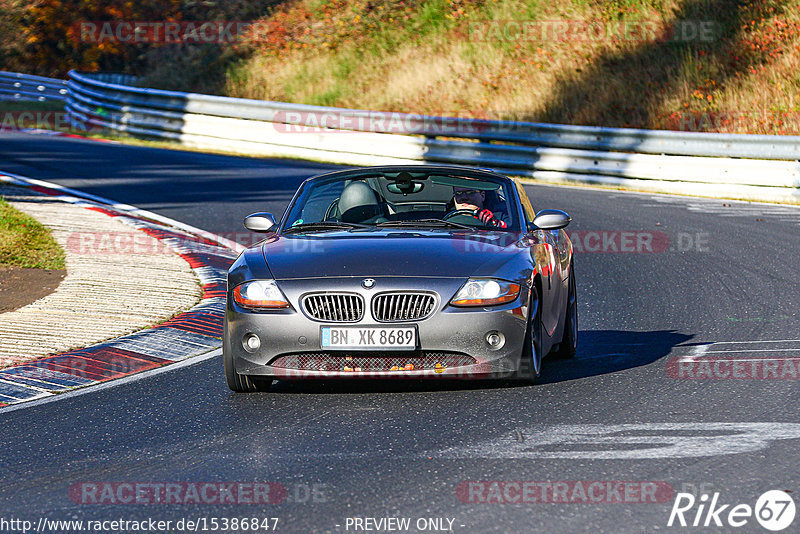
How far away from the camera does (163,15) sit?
45.6m

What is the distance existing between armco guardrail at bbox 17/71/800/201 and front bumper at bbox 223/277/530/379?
525 inches

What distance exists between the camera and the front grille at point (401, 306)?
23.4 feet

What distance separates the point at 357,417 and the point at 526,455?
1.26 metres

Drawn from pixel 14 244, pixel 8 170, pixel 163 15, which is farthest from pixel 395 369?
pixel 163 15

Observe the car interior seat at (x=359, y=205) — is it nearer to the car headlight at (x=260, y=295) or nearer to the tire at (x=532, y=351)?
the car headlight at (x=260, y=295)

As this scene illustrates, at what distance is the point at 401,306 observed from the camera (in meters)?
7.17

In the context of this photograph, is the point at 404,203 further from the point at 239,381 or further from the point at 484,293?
the point at 239,381

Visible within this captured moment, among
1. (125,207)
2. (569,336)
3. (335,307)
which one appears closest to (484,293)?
(335,307)

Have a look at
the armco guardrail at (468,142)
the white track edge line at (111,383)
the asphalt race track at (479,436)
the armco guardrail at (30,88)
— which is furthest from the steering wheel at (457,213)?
the armco guardrail at (30,88)

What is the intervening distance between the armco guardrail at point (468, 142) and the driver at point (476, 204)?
1194cm

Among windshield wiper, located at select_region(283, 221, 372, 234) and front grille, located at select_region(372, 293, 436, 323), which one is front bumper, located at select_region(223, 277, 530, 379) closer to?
front grille, located at select_region(372, 293, 436, 323)

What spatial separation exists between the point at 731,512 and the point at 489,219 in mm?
3851

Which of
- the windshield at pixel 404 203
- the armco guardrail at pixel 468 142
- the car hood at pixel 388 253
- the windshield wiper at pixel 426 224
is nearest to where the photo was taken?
the car hood at pixel 388 253

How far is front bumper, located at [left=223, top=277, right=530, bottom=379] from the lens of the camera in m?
7.12
